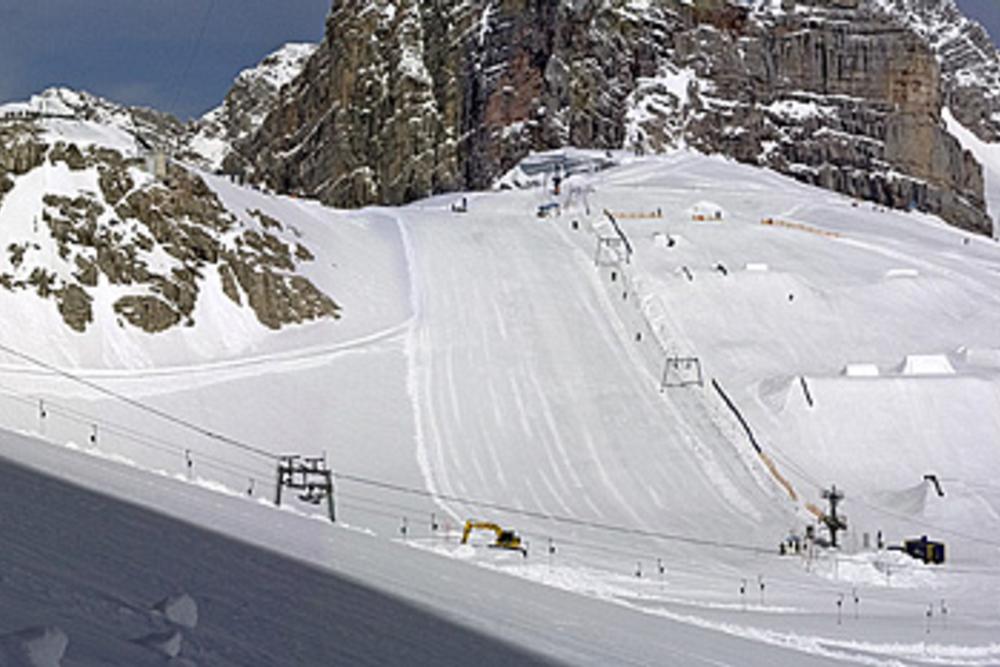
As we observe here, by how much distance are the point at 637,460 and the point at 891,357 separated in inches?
566

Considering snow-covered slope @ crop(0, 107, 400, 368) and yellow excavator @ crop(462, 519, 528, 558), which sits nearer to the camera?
yellow excavator @ crop(462, 519, 528, 558)

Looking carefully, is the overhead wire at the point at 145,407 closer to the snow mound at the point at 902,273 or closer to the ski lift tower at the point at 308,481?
the ski lift tower at the point at 308,481

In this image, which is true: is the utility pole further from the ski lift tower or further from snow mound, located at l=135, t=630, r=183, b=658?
snow mound, located at l=135, t=630, r=183, b=658

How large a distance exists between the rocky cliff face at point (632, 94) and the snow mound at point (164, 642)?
123 m

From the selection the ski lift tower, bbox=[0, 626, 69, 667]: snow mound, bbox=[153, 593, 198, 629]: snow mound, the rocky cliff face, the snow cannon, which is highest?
the rocky cliff face

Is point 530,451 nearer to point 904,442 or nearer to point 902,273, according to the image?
point 904,442

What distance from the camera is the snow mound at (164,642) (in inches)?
→ 187

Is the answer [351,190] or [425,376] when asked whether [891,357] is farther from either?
[351,190]

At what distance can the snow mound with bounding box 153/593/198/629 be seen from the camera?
544 centimetres

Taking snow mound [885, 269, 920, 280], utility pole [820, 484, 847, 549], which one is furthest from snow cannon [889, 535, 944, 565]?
snow mound [885, 269, 920, 280]

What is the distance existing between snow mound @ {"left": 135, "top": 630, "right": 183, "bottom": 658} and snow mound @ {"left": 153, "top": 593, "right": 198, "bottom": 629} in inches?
13.2

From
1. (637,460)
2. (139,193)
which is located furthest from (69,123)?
(637,460)

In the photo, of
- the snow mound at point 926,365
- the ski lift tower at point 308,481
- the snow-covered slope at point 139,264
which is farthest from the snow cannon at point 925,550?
the snow-covered slope at point 139,264

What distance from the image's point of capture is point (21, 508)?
27.3ft
